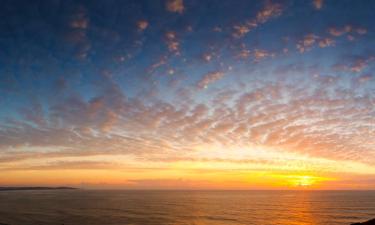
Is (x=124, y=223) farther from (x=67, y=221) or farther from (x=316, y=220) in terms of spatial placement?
(x=316, y=220)

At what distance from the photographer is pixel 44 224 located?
72.5 m

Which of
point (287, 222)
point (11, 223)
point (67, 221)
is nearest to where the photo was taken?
point (11, 223)

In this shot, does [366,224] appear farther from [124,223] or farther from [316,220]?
[124,223]

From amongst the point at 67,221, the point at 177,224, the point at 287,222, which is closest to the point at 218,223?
the point at 177,224

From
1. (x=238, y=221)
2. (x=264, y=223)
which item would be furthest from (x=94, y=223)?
(x=264, y=223)

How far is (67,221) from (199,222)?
33.3 metres

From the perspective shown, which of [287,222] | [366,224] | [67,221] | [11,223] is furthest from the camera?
[287,222]

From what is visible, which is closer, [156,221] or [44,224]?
[44,224]

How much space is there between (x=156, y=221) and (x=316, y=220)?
150 feet

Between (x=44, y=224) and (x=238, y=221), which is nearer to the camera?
(x=44, y=224)

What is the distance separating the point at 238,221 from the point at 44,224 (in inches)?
1930

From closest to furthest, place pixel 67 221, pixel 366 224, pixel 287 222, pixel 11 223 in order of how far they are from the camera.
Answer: pixel 366 224
pixel 11 223
pixel 67 221
pixel 287 222

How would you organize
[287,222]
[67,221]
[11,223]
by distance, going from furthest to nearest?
[287,222] < [67,221] < [11,223]

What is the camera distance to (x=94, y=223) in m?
74.9
